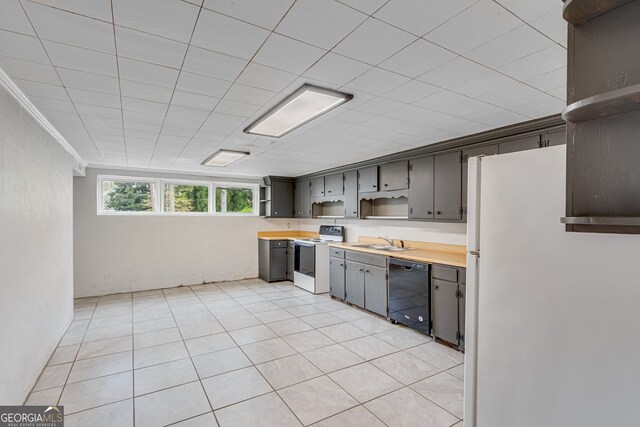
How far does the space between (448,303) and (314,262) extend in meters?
2.80

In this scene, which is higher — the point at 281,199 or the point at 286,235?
the point at 281,199

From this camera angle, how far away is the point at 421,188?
4.23 m

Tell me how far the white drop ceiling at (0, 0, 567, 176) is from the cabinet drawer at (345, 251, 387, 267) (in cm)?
189

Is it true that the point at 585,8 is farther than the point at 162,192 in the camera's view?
No

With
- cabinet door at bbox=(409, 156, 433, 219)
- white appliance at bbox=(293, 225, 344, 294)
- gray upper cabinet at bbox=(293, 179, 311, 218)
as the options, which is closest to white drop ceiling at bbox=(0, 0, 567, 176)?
cabinet door at bbox=(409, 156, 433, 219)

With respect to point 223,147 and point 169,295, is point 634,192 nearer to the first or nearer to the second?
point 223,147

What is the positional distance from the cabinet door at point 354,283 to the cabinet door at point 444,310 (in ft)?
4.31

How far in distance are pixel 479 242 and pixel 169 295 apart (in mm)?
5673

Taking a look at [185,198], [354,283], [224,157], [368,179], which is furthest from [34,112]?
[354,283]

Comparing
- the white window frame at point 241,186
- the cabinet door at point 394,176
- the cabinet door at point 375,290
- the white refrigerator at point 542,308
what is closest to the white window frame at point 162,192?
the white window frame at point 241,186

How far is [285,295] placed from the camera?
18.6 ft

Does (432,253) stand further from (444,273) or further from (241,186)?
(241,186)

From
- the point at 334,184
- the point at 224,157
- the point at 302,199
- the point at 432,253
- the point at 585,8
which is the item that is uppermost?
→ the point at 224,157

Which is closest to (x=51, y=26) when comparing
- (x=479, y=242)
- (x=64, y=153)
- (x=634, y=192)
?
(x=479, y=242)
